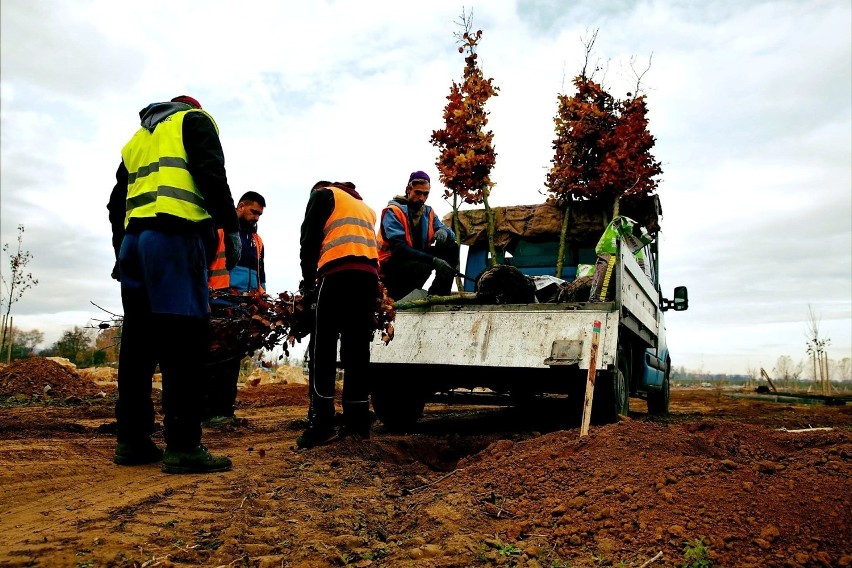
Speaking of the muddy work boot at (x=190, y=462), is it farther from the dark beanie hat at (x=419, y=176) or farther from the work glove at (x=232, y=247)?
the dark beanie hat at (x=419, y=176)

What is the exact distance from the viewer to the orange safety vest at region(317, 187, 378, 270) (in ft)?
13.7

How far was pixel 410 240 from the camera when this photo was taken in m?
5.46

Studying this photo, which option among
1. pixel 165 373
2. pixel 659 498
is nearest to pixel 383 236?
pixel 165 373

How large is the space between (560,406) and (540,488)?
13.8ft

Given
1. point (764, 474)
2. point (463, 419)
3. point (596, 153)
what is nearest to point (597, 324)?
point (764, 474)

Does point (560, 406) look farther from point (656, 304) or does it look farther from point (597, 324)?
point (597, 324)

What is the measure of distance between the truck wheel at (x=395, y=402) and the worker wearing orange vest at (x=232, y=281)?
1.20 metres

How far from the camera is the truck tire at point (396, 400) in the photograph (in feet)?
17.6

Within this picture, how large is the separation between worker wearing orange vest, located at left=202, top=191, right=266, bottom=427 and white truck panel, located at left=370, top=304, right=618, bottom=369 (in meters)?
1.27

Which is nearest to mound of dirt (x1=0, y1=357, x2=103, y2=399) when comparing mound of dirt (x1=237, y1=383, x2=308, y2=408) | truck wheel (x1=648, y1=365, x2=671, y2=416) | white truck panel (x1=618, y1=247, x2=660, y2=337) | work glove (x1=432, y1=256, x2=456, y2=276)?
mound of dirt (x1=237, y1=383, x2=308, y2=408)

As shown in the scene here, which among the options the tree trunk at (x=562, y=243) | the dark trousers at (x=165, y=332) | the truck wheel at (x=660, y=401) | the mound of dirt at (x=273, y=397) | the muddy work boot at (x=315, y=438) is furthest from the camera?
the mound of dirt at (x=273, y=397)

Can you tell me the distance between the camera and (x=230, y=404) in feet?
18.4

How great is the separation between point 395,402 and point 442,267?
1.25m

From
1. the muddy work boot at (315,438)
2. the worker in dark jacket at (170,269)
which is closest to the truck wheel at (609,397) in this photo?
the muddy work boot at (315,438)
